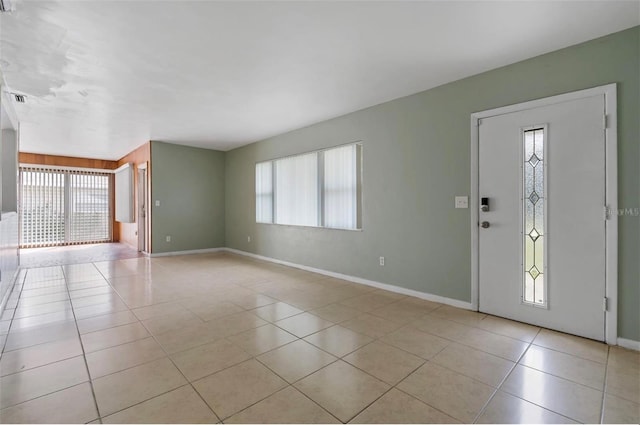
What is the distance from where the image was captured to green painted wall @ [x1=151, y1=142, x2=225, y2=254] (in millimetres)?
6758

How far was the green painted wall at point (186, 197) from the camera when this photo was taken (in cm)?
676

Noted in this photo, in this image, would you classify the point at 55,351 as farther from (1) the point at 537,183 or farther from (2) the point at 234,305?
(1) the point at 537,183

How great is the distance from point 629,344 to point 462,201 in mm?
1765

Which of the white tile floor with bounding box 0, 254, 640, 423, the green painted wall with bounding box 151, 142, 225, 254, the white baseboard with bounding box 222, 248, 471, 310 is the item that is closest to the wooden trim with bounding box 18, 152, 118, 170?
the green painted wall with bounding box 151, 142, 225, 254

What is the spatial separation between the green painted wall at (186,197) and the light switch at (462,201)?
594 cm

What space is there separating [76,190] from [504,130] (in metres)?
10.6

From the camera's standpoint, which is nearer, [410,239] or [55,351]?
[55,351]

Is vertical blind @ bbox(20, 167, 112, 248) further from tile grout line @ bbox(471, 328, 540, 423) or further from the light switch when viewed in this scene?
tile grout line @ bbox(471, 328, 540, 423)

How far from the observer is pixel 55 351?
2.37 metres

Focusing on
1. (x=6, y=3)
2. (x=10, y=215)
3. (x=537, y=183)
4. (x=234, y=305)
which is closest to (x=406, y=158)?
(x=537, y=183)

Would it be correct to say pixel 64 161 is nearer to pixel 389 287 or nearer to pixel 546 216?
pixel 389 287

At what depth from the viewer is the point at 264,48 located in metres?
2.77

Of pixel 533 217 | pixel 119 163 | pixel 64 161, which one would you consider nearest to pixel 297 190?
pixel 533 217

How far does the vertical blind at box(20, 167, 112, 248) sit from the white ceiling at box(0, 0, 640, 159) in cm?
487
